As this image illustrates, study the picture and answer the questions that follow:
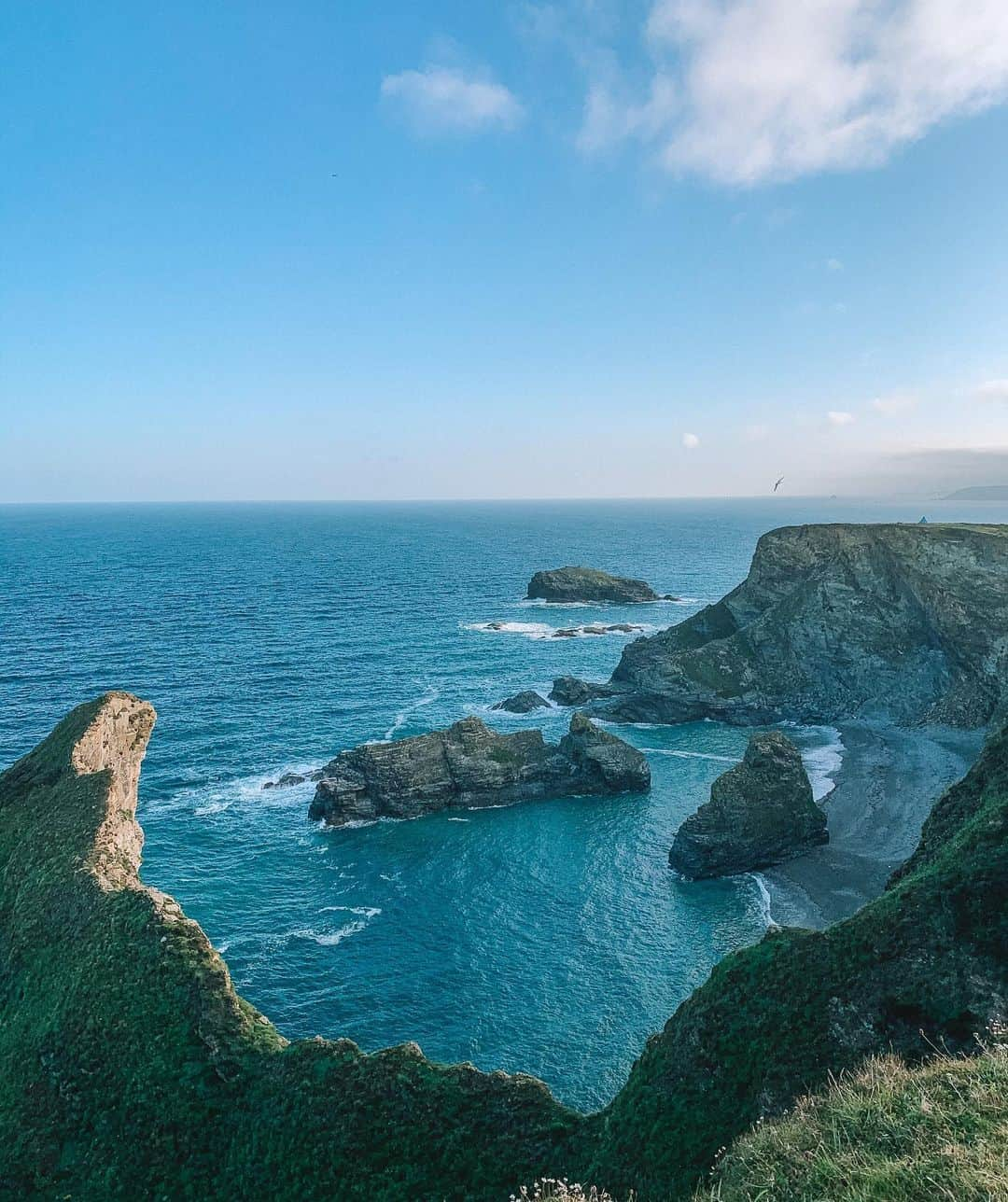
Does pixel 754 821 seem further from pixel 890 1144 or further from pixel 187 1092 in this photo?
pixel 890 1144

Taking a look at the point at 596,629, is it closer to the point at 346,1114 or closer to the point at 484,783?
the point at 484,783

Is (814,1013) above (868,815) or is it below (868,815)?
above

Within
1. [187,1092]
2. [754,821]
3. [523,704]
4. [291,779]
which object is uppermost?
[187,1092]

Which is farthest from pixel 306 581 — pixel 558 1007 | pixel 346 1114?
pixel 346 1114

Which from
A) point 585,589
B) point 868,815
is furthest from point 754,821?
point 585,589

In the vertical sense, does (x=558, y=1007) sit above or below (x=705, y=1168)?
below

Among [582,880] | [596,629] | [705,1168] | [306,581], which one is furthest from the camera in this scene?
[306,581]

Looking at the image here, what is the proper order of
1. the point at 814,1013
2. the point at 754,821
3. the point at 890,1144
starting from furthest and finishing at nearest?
the point at 754,821 < the point at 814,1013 < the point at 890,1144

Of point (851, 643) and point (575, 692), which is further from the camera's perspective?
point (575, 692)
